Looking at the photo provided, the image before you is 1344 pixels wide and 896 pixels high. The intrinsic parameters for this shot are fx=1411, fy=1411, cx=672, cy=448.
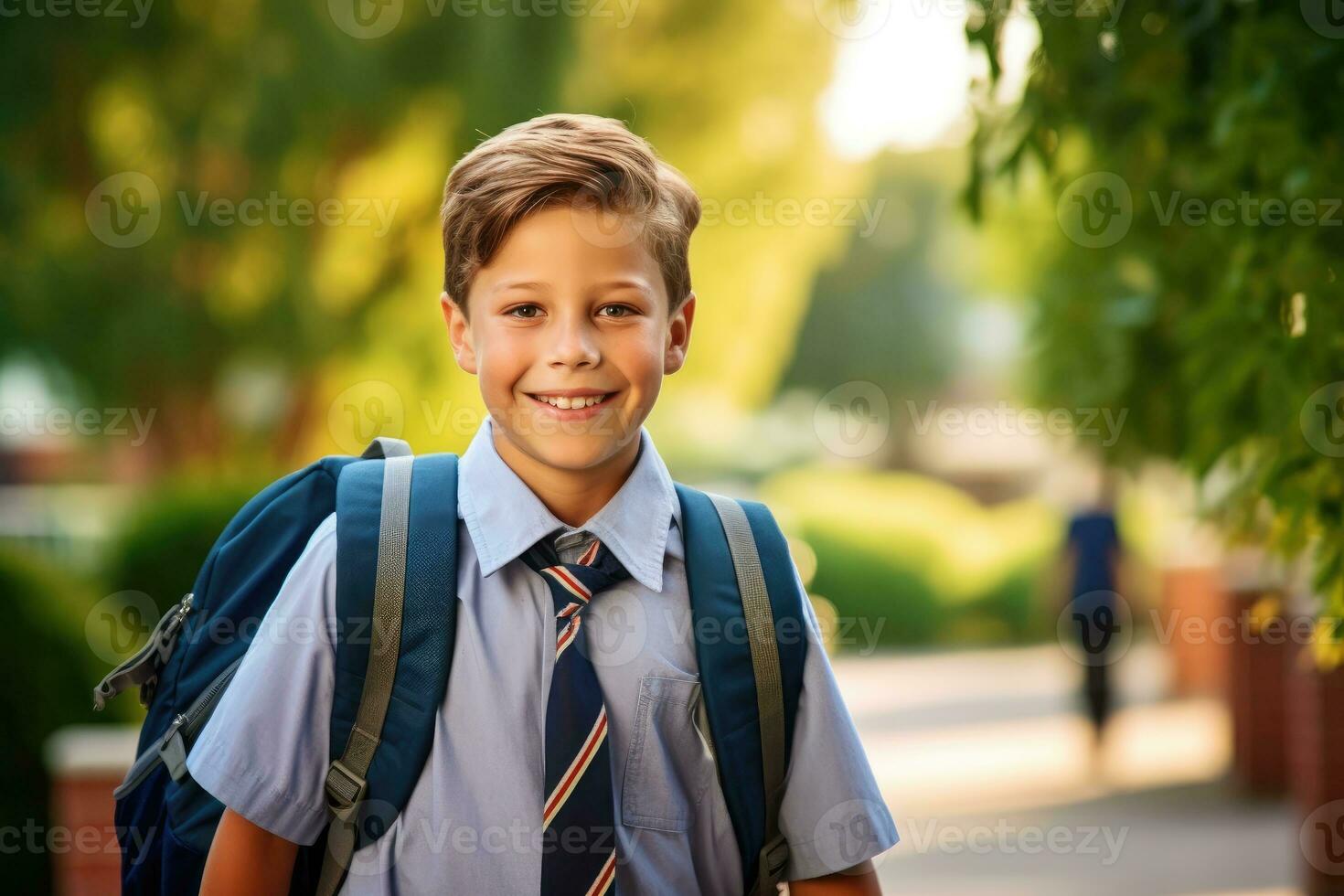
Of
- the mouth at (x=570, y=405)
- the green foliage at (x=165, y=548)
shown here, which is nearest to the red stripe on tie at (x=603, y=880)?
the mouth at (x=570, y=405)

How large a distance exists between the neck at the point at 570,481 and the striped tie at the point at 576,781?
7.8 inches

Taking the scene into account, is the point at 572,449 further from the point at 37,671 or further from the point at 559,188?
the point at 37,671

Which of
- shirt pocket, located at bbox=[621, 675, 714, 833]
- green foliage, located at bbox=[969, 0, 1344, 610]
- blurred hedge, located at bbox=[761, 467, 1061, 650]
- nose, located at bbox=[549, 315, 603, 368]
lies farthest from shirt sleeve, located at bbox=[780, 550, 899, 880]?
blurred hedge, located at bbox=[761, 467, 1061, 650]

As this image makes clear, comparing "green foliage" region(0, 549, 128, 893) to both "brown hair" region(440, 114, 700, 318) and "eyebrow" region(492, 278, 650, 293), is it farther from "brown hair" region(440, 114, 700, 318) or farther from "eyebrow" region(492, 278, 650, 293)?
"eyebrow" region(492, 278, 650, 293)

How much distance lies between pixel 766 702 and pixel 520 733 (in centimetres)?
37

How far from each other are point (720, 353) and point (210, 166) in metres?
6.36

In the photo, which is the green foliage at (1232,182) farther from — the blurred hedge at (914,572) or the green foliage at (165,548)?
the blurred hedge at (914,572)

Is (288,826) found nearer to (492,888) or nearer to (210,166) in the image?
(492,888)

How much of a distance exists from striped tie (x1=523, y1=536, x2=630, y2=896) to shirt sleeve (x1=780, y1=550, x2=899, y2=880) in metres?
0.31

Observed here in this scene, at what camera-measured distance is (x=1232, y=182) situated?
3.29m

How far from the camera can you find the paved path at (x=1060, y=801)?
23.9ft

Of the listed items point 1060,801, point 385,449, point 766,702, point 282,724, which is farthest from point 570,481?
point 1060,801

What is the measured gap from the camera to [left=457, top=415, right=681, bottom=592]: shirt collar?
217 centimetres

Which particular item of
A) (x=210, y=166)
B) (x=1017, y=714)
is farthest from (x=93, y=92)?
(x=1017, y=714)
